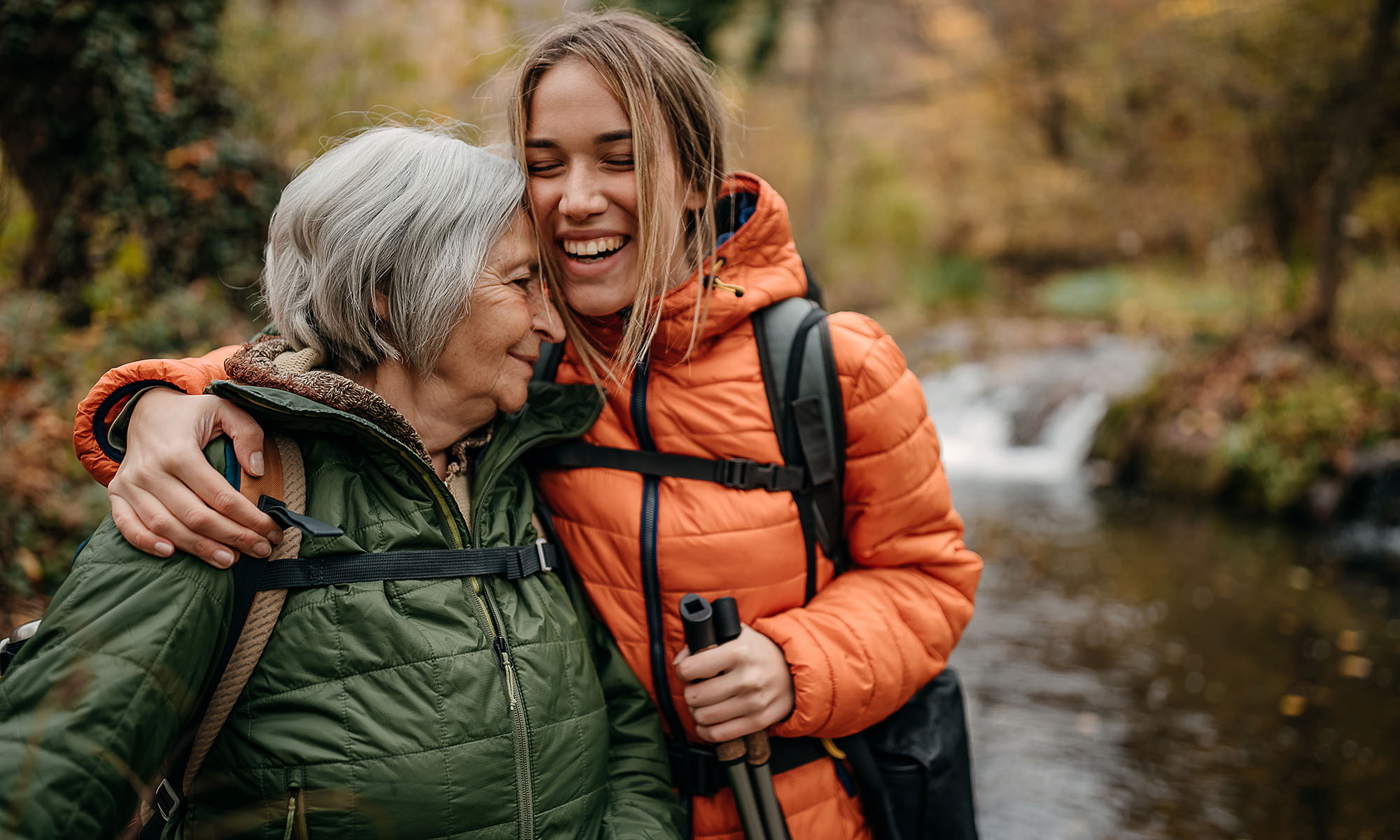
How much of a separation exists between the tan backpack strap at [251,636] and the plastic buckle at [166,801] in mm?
22

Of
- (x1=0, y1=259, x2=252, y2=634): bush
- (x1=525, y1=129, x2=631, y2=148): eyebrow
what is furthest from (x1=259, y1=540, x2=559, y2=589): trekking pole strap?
(x1=0, y1=259, x2=252, y2=634): bush

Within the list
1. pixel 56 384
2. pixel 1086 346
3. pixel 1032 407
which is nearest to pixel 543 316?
pixel 56 384

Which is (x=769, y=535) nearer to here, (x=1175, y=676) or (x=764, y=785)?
(x=764, y=785)

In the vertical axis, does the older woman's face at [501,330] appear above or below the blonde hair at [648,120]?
below

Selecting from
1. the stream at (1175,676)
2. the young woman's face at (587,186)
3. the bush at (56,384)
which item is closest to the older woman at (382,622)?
the young woman's face at (587,186)

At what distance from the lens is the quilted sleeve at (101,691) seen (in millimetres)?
1197

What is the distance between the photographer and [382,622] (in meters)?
1.46

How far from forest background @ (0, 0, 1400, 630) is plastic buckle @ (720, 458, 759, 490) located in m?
0.76

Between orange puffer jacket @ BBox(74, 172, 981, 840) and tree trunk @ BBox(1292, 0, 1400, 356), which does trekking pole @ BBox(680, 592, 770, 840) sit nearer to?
orange puffer jacket @ BBox(74, 172, 981, 840)

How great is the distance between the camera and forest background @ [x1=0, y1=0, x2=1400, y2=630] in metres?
5.13

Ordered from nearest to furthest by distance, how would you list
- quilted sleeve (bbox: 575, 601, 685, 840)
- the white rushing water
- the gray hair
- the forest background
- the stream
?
the gray hair, quilted sleeve (bbox: 575, 601, 685, 840), the stream, the forest background, the white rushing water

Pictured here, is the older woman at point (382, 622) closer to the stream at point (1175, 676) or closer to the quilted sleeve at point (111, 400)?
the quilted sleeve at point (111, 400)

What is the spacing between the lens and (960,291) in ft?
72.7

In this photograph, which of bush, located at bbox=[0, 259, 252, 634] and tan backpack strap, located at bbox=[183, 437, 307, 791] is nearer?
tan backpack strap, located at bbox=[183, 437, 307, 791]
